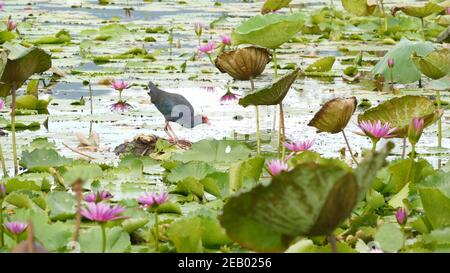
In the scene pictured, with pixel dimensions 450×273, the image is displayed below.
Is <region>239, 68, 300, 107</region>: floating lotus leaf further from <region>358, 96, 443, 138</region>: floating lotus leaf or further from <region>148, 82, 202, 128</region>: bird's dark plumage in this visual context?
<region>148, 82, 202, 128</region>: bird's dark plumage

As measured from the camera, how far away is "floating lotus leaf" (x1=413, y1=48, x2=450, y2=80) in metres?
3.89

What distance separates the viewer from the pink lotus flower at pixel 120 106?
461 cm

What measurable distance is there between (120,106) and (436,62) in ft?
4.60

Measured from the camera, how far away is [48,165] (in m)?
3.36

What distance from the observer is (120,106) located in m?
4.65

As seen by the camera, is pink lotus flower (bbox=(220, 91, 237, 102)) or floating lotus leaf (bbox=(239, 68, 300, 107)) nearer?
floating lotus leaf (bbox=(239, 68, 300, 107))

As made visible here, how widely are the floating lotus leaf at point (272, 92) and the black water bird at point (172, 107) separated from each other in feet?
2.19

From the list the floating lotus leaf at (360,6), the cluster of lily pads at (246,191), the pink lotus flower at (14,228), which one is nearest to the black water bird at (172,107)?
the cluster of lily pads at (246,191)

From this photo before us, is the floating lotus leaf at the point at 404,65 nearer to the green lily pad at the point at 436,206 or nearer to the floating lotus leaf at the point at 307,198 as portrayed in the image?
the green lily pad at the point at 436,206

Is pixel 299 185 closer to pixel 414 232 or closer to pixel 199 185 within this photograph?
pixel 414 232

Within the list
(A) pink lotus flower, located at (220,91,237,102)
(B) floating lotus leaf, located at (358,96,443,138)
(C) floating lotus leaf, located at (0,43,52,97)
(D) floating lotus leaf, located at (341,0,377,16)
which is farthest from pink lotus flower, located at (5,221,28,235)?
(D) floating lotus leaf, located at (341,0,377,16)

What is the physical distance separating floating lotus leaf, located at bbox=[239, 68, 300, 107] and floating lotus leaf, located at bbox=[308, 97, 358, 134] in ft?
0.41

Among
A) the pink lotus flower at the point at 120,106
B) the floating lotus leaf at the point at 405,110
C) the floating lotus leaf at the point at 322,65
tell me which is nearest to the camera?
the floating lotus leaf at the point at 405,110
